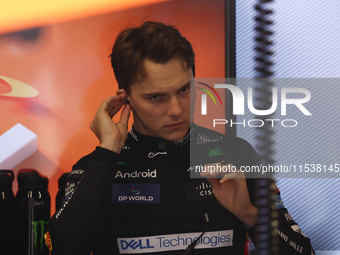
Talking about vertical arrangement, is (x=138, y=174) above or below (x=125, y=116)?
below

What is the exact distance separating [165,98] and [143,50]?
20cm

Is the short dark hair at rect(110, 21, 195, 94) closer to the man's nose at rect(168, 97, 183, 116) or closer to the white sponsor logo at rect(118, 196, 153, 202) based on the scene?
the man's nose at rect(168, 97, 183, 116)

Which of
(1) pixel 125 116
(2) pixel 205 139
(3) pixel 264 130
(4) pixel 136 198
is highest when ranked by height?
(3) pixel 264 130

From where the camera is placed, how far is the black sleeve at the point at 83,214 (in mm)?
978

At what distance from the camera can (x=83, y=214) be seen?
38.7 inches

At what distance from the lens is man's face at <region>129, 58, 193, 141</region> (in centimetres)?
106

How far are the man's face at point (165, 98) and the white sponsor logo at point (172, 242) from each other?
352 millimetres

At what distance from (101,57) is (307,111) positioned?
1.27m

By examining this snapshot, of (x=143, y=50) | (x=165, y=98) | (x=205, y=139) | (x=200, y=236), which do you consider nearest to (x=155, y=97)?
(x=165, y=98)

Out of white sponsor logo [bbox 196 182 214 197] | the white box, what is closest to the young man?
white sponsor logo [bbox 196 182 214 197]

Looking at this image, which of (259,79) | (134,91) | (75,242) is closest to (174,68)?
(134,91)

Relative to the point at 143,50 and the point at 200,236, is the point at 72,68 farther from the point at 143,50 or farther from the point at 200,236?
the point at 200,236
